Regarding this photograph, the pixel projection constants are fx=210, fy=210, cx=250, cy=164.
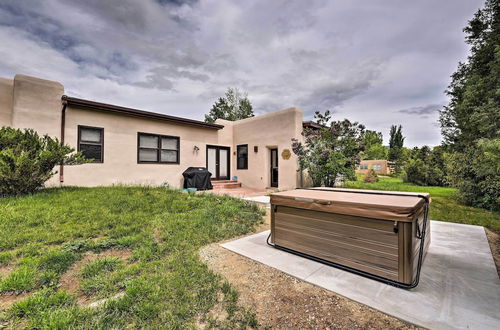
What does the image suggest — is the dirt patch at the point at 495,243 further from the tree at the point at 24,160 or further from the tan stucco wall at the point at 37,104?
the tan stucco wall at the point at 37,104

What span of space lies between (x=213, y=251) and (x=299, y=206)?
1.44 metres

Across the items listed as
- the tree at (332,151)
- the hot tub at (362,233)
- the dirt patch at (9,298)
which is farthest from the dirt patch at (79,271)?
the tree at (332,151)

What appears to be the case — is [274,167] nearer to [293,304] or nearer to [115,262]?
[115,262]

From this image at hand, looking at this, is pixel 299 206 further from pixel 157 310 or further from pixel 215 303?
pixel 157 310

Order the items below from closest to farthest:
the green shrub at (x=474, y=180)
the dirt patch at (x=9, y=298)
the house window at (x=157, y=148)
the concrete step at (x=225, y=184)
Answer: the dirt patch at (x=9, y=298)
the green shrub at (x=474, y=180)
the house window at (x=157, y=148)
the concrete step at (x=225, y=184)

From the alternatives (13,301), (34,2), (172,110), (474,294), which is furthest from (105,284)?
(172,110)

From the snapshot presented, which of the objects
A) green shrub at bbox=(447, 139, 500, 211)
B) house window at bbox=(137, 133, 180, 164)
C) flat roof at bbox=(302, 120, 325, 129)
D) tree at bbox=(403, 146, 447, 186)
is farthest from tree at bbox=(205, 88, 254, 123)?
green shrub at bbox=(447, 139, 500, 211)

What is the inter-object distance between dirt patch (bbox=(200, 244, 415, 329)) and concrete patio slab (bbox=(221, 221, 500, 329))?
87mm

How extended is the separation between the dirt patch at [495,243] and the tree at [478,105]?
6.95 feet

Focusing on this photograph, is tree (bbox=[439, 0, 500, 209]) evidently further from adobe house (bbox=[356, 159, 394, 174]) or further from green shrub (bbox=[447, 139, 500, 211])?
adobe house (bbox=[356, 159, 394, 174])

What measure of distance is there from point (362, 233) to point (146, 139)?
8628 mm

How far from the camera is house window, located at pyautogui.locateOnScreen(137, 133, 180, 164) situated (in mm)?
8555

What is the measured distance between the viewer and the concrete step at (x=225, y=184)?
10.1 meters

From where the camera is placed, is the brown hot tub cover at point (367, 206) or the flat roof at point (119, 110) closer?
the brown hot tub cover at point (367, 206)
